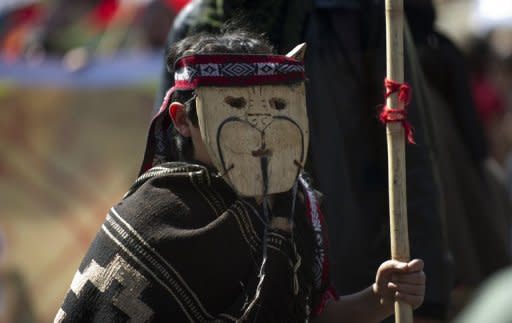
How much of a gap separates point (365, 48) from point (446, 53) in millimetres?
1161

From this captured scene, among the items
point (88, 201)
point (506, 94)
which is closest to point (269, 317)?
point (88, 201)

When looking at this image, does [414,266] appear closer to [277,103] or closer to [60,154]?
[277,103]

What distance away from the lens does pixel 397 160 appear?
3373 millimetres

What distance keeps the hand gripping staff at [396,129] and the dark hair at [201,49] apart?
1.07 feet

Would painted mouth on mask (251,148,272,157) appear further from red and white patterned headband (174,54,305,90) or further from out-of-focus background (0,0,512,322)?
out-of-focus background (0,0,512,322)

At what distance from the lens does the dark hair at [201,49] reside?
10.8 ft

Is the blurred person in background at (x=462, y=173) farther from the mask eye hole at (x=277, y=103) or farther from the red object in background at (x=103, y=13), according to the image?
the red object in background at (x=103, y=13)

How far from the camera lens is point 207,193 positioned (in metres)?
3.25

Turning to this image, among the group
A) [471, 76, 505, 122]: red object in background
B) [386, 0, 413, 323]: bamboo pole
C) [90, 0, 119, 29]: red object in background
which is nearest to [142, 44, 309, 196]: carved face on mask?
[386, 0, 413, 323]: bamboo pole

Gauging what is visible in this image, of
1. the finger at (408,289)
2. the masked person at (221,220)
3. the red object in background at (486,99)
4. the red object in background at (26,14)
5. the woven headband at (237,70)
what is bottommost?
the red object in background at (486,99)

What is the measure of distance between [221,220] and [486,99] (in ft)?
22.2

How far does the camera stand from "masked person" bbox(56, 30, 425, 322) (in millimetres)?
3160

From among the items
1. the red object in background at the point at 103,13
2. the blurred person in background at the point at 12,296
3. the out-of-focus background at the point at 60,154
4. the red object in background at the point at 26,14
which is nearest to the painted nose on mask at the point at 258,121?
the out-of-focus background at the point at 60,154

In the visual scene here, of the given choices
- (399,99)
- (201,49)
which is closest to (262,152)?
(201,49)
